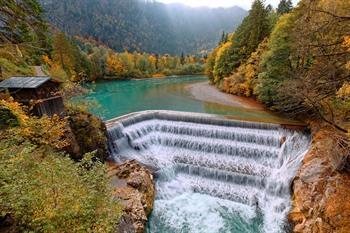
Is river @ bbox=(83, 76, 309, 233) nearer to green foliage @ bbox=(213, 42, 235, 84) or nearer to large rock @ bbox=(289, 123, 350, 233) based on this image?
large rock @ bbox=(289, 123, 350, 233)

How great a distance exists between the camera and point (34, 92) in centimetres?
988

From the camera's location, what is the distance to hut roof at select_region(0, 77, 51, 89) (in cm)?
972

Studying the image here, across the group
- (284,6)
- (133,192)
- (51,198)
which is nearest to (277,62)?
(133,192)

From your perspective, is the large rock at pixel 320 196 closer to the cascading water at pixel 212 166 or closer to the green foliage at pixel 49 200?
the cascading water at pixel 212 166

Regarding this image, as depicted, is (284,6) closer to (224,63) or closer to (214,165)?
(224,63)

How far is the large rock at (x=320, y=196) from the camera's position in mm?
7164

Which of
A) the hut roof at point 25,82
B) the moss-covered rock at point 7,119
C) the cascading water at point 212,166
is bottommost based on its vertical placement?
the cascading water at point 212,166

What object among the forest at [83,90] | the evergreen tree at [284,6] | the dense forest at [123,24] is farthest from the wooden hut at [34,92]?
the dense forest at [123,24]

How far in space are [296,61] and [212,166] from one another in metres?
11.6

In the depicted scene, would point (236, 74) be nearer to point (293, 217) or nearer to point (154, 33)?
point (293, 217)

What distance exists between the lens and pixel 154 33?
159 m

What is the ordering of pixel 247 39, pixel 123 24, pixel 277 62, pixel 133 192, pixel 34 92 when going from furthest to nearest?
pixel 123 24, pixel 247 39, pixel 277 62, pixel 34 92, pixel 133 192

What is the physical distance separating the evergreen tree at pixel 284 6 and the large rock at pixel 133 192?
123 feet

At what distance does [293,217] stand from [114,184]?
7888 millimetres
